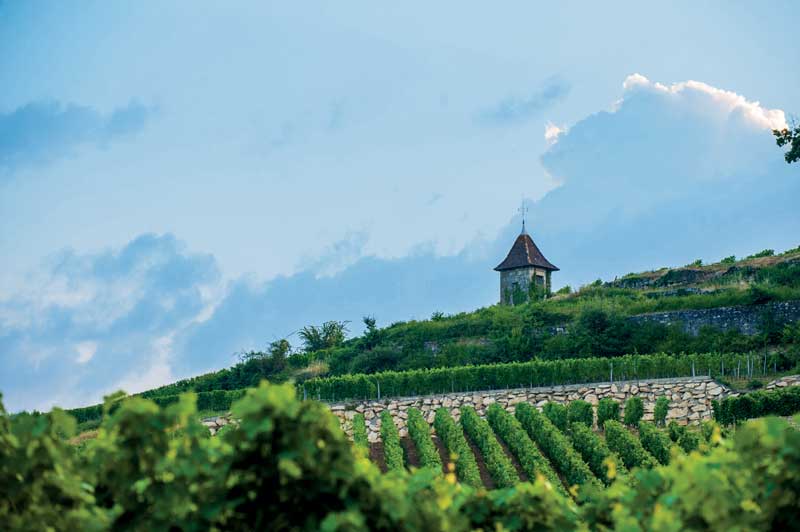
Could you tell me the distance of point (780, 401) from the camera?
25156 millimetres

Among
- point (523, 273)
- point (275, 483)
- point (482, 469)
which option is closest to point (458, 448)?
point (482, 469)

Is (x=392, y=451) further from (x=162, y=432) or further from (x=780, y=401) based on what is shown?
(x=162, y=432)

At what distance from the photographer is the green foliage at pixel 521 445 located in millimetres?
21603

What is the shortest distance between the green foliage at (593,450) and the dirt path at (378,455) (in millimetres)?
4867

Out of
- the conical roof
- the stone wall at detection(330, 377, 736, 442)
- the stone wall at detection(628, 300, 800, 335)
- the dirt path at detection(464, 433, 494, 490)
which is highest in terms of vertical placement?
the conical roof

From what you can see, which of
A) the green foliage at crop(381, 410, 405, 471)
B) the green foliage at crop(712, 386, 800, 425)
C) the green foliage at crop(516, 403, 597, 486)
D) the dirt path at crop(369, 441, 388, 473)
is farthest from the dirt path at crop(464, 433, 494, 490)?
the green foliage at crop(712, 386, 800, 425)

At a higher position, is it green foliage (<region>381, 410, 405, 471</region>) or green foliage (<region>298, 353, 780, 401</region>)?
green foliage (<region>298, 353, 780, 401</region>)

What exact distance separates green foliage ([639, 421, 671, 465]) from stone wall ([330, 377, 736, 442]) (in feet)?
17.5

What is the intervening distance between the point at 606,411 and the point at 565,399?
374 centimetres

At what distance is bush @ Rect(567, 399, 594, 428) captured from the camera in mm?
27531

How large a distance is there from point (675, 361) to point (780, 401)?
5.87 metres

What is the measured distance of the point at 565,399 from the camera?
3155cm

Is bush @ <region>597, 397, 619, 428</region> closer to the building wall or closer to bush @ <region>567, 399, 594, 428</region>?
bush @ <region>567, 399, 594, 428</region>

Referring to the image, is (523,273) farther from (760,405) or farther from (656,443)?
(656,443)
